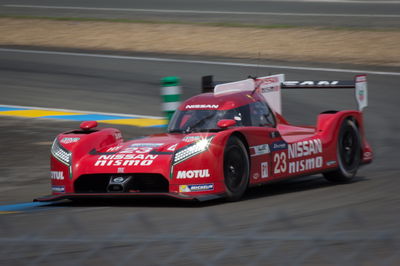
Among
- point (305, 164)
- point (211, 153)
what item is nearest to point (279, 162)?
point (305, 164)

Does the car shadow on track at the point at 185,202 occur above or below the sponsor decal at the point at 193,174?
below

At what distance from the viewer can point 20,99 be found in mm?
16703

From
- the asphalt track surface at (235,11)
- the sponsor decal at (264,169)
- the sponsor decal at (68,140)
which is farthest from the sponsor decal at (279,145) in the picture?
the asphalt track surface at (235,11)

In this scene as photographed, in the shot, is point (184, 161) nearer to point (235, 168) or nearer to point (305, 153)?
point (235, 168)

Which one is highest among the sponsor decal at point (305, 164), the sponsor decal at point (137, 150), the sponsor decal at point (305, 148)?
the sponsor decal at point (137, 150)

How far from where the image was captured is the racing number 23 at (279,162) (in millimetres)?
9180

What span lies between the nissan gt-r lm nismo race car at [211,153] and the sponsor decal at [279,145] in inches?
0.5

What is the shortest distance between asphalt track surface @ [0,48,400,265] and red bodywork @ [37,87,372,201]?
0.19 meters

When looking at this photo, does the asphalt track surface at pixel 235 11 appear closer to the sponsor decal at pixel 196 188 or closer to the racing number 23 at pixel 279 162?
the racing number 23 at pixel 279 162

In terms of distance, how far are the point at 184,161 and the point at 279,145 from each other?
1399mm

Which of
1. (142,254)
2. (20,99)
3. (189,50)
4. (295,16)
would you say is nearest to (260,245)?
(142,254)

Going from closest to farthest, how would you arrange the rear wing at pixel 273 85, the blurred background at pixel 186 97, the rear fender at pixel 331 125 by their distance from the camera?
1. the blurred background at pixel 186 97
2. the rear fender at pixel 331 125
3. the rear wing at pixel 273 85

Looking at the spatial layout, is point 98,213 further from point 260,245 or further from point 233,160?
point 260,245

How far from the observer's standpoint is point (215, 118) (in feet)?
30.4
